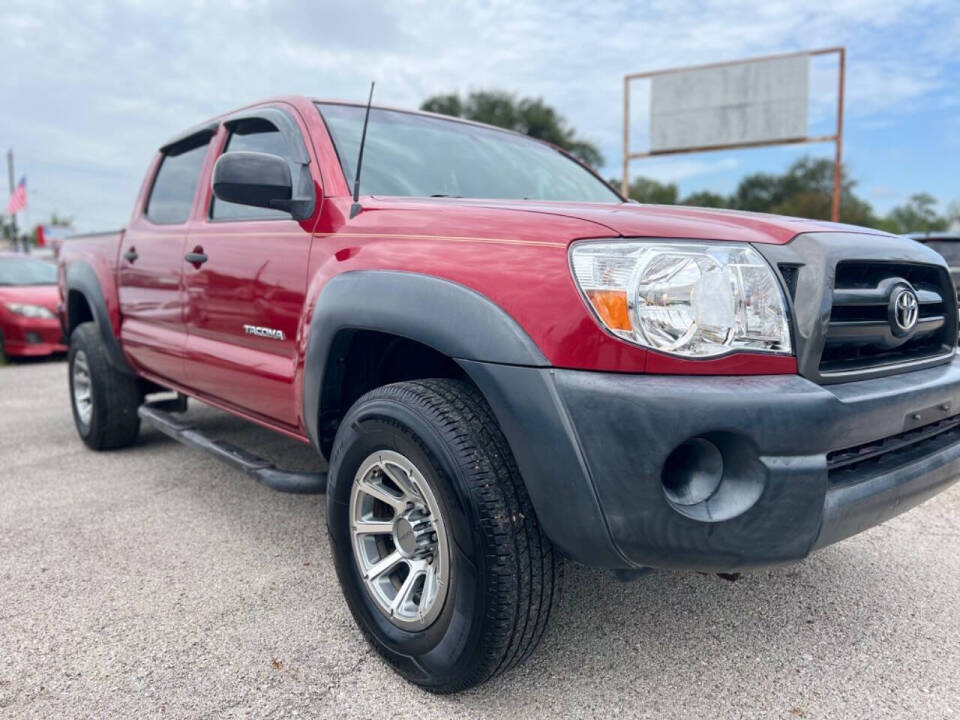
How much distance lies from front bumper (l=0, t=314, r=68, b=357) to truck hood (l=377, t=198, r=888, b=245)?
27.8 ft

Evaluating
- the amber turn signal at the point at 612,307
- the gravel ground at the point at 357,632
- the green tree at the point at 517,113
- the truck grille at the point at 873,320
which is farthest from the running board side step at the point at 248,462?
the green tree at the point at 517,113

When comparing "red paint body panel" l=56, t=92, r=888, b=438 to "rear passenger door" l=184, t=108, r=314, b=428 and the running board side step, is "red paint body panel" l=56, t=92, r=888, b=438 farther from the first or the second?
the running board side step

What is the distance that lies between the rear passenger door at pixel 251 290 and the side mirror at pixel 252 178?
14 centimetres

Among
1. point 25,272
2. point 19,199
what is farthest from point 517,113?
point 25,272

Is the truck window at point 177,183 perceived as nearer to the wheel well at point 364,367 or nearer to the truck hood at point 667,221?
the wheel well at point 364,367

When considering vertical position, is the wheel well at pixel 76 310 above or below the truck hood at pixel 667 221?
below

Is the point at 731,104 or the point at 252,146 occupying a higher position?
the point at 731,104

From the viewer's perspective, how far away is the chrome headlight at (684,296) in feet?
5.39

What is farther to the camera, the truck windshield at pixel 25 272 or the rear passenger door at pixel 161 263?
the truck windshield at pixel 25 272

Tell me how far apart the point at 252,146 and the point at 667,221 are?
2127mm

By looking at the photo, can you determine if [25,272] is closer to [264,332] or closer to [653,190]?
[264,332]

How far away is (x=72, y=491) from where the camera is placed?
3.75m

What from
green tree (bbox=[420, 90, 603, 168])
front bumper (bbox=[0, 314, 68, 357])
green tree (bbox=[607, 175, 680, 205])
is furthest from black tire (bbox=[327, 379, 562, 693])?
green tree (bbox=[607, 175, 680, 205])

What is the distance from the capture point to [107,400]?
170 inches
